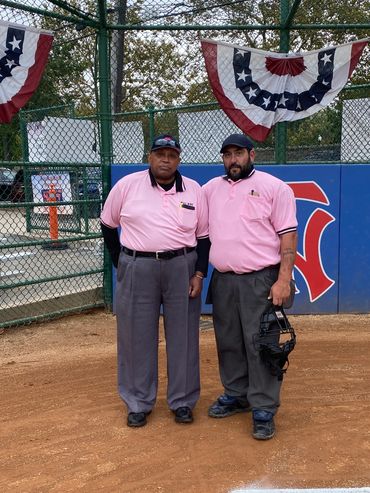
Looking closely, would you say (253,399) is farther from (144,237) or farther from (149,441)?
(144,237)

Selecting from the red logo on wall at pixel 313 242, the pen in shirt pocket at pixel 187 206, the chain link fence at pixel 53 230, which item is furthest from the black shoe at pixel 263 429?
the chain link fence at pixel 53 230

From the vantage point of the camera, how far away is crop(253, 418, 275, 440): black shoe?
127 inches

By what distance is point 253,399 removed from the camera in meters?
3.32

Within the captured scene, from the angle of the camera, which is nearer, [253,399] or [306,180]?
[253,399]

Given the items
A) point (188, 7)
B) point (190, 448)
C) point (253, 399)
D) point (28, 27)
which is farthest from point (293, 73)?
point (190, 448)

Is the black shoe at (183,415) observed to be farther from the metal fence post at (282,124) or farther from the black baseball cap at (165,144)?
the metal fence post at (282,124)

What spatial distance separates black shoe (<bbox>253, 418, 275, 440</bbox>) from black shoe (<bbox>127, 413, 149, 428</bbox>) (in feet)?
2.41

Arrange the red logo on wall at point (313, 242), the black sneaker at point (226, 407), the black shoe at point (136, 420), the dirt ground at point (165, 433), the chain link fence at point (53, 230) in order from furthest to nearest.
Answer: the red logo on wall at point (313, 242), the chain link fence at point (53, 230), the black sneaker at point (226, 407), the black shoe at point (136, 420), the dirt ground at point (165, 433)

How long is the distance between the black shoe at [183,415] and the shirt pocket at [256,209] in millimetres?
1357

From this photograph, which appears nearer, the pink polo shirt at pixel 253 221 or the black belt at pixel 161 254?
the pink polo shirt at pixel 253 221

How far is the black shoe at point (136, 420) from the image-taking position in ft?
11.2

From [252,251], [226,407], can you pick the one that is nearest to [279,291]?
[252,251]

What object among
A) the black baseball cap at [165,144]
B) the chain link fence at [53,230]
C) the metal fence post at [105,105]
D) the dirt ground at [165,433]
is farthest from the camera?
the metal fence post at [105,105]

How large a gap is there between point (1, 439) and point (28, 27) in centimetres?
358
